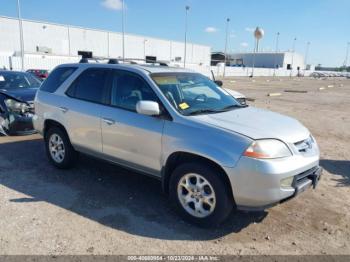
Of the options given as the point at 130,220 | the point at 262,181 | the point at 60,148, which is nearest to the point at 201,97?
the point at 262,181

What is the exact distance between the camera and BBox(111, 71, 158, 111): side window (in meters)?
4.36

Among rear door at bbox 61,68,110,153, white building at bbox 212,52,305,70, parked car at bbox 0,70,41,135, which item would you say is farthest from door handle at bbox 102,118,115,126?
white building at bbox 212,52,305,70

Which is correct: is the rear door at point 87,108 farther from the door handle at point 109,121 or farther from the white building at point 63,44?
the white building at point 63,44

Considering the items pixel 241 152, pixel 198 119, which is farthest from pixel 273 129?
pixel 198 119

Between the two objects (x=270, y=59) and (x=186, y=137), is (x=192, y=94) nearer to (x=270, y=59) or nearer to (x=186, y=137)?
(x=186, y=137)

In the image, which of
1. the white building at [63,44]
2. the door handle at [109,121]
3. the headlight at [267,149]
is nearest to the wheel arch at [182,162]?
the headlight at [267,149]

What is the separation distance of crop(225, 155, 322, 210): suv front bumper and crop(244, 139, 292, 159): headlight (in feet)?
0.17

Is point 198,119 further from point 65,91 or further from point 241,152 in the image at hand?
point 65,91

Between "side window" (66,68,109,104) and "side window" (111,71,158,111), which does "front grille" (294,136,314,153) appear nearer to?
"side window" (111,71,158,111)

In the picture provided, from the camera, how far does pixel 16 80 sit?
30.1ft

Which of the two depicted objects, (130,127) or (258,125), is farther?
(130,127)

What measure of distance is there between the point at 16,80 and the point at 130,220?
22.7 ft

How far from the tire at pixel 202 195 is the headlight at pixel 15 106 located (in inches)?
212

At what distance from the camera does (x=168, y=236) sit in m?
3.68
